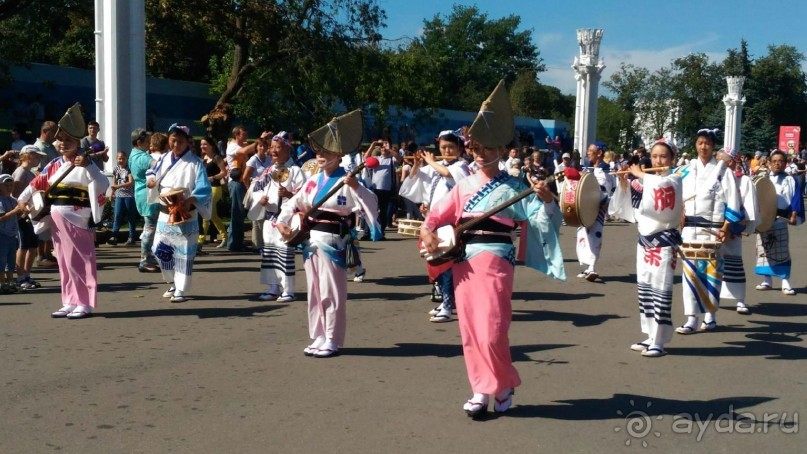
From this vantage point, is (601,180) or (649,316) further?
(601,180)

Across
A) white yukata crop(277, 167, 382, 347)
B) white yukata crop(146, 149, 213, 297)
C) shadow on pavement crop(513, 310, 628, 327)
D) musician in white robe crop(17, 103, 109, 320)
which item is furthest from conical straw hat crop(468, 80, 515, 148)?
musician in white robe crop(17, 103, 109, 320)

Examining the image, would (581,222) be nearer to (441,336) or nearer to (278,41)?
(441,336)

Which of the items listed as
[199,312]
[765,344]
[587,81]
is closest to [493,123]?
[765,344]

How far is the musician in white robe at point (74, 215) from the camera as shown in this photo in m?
9.05

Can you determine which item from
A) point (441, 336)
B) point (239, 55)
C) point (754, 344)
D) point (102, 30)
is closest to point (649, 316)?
point (754, 344)

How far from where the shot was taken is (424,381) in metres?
6.92

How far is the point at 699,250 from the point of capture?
8602mm

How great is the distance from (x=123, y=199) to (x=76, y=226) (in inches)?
237

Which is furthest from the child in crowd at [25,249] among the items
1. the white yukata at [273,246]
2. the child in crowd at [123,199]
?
the child in crowd at [123,199]

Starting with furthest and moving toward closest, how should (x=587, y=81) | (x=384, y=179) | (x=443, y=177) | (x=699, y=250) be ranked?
(x=587, y=81) < (x=384, y=179) < (x=443, y=177) < (x=699, y=250)

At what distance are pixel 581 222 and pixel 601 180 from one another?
22.0 ft

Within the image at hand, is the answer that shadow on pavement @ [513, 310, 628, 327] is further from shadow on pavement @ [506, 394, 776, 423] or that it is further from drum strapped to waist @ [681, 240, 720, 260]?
shadow on pavement @ [506, 394, 776, 423]

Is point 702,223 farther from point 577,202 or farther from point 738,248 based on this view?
point 577,202

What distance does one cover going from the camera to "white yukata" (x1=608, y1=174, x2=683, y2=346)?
7867 millimetres
